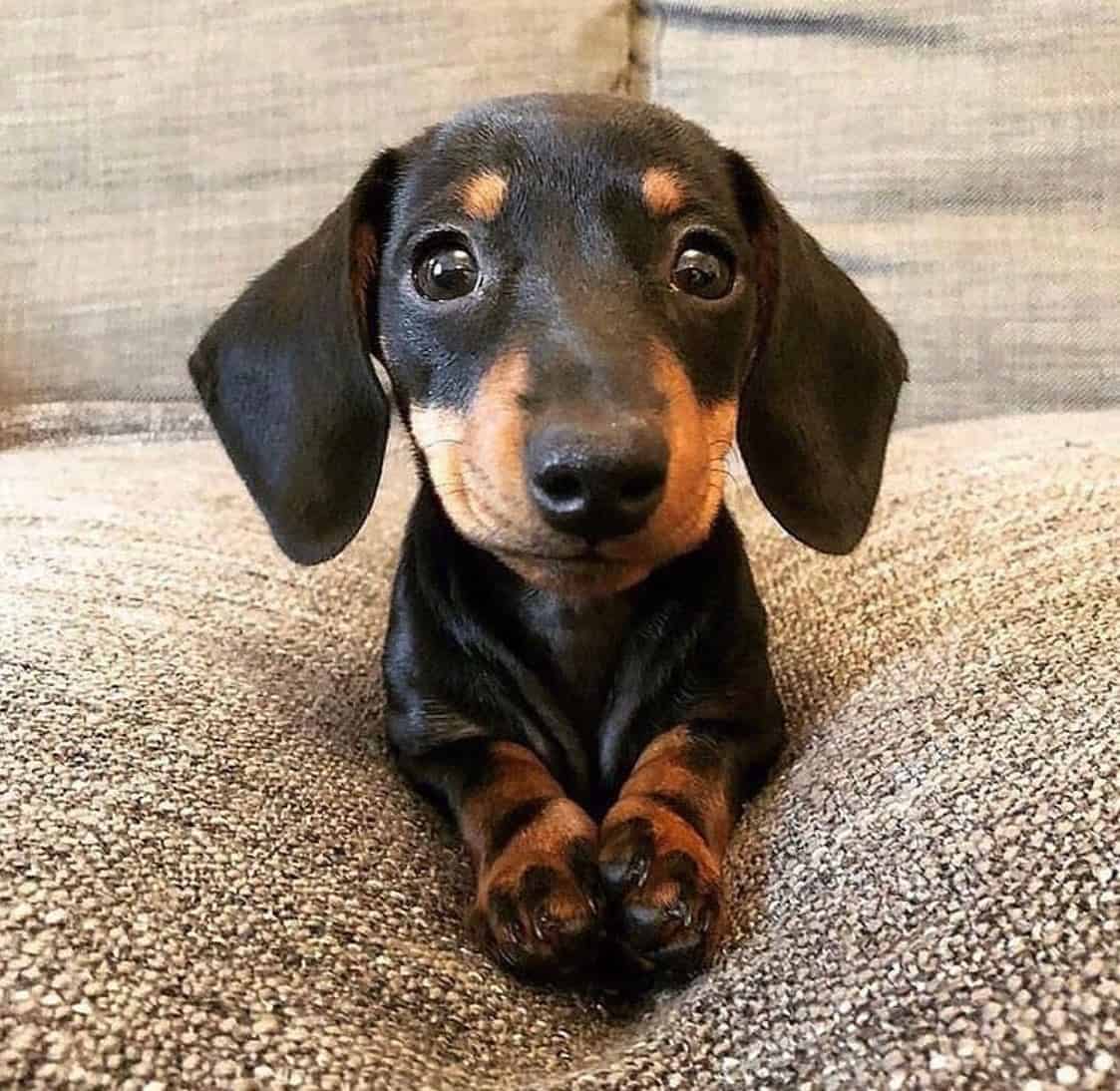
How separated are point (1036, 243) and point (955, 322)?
0.19 m

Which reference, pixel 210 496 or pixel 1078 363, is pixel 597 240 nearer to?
pixel 210 496

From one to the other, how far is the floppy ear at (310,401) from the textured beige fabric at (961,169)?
135 centimetres

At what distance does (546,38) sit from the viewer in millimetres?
2662

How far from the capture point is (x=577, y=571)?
3.90 feet

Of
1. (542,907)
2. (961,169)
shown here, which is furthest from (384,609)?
(961,169)

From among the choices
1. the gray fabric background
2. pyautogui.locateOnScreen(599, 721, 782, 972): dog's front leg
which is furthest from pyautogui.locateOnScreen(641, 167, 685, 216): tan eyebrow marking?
the gray fabric background

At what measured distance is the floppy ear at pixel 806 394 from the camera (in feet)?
4.63

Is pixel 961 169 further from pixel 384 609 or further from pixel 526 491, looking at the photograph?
pixel 526 491

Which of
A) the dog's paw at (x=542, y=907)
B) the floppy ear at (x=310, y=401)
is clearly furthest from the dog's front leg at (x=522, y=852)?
the floppy ear at (x=310, y=401)

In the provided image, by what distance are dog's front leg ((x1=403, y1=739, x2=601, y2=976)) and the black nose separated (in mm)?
236

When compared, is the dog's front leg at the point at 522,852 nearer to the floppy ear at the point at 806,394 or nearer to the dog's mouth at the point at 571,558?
the dog's mouth at the point at 571,558

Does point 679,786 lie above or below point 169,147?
above

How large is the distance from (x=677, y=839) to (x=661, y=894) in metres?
0.07

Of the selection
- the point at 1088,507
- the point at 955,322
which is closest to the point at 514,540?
the point at 1088,507
